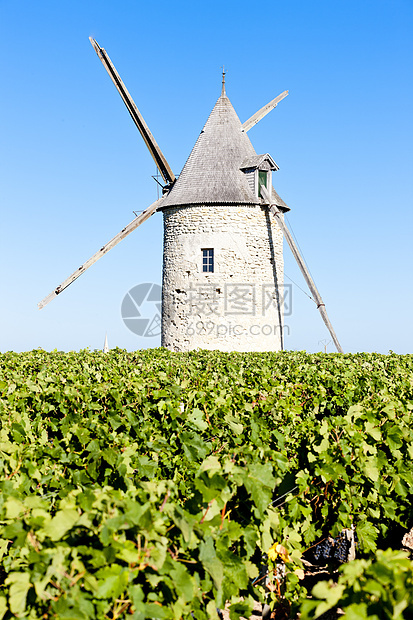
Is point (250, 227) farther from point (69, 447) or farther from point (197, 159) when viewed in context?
point (69, 447)

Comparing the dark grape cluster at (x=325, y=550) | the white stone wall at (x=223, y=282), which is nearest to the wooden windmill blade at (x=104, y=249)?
the white stone wall at (x=223, y=282)

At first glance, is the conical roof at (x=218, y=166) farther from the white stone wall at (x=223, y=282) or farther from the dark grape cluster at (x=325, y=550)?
the dark grape cluster at (x=325, y=550)

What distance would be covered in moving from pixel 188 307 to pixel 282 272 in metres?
3.46

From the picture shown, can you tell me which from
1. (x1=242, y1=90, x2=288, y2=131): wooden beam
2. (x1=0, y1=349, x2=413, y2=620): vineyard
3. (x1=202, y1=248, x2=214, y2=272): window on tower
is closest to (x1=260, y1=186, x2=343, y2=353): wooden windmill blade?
(x1=202, y1=248, x2=214, y2=272): window on tower

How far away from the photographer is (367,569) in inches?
82.8

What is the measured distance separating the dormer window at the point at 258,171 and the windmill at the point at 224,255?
32 millimetres

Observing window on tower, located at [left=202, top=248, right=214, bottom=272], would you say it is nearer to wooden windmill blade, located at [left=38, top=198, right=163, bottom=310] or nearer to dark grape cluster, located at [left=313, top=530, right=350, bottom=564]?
wooden windmill blade, located at [left=38, top=198, right=163, bottom=310]

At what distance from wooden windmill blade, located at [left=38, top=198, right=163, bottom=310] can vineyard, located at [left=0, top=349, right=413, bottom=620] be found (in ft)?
38.8

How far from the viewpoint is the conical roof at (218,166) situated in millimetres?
17469

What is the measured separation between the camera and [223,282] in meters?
17.2

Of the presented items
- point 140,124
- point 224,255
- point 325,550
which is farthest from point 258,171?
point 325,550

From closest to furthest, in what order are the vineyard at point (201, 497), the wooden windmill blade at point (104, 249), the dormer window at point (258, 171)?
the vineyard at point (201, 497), the dormer window at point (258, 171), the wooden windmill blade at point (104, 249)

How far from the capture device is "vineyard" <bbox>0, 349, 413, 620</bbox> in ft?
7.53

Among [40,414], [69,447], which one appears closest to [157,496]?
[69,447]
